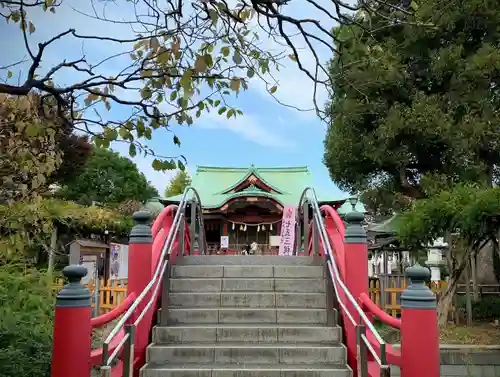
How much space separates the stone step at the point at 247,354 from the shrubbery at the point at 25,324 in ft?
3.40

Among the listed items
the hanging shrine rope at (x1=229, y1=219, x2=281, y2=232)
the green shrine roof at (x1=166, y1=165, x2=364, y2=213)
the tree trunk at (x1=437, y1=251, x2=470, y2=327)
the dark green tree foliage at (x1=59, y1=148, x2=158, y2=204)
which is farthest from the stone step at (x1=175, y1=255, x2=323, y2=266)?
the dark green tree foliage at (x1=59, y1=148, x2=158, y2=204)

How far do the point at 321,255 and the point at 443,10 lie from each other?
10773mm

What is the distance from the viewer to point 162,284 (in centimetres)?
589

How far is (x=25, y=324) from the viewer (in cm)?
526

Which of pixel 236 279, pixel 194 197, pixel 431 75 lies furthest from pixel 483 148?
pixel 236 279

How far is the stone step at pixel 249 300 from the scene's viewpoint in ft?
19.5

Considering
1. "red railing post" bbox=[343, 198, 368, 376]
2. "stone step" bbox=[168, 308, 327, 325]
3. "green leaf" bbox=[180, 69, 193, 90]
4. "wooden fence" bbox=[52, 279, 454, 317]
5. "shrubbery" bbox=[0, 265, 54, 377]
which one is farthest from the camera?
"wooden fence" bbox=[52, 279, 454, 317]

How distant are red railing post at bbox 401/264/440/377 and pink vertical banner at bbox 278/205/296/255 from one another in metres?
13.8

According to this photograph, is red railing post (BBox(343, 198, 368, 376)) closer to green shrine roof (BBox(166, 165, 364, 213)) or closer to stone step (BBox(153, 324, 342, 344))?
stone step (BBox(153, 324, 342, 344))

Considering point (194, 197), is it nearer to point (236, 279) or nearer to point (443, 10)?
point (236, 279)

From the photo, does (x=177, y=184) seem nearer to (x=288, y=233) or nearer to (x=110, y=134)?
(x=288, y=233)

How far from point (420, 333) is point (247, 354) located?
6.07 ft

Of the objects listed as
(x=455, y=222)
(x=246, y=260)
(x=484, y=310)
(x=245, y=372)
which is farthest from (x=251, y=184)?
(x=245, y=372)

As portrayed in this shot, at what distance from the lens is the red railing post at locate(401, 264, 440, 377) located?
3838 mm
